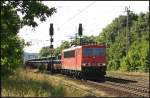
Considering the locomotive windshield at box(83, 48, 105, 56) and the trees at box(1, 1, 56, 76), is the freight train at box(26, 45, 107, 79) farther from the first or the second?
the trees at box(1, 1, 56, 76)

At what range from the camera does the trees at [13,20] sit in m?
19.0

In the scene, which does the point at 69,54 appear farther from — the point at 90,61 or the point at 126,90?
the point at 126,90

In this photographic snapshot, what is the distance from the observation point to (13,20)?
1931 centimetres

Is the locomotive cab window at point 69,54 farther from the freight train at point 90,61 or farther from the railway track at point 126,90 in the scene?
the railway track at point 126,90

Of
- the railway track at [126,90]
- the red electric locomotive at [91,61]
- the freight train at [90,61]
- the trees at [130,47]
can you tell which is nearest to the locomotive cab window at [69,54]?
the freight train at [90,61]

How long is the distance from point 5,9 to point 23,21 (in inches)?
136

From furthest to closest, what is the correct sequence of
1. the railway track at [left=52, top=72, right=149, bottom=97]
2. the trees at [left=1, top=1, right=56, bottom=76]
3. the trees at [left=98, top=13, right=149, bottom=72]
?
the trees at [left=98, top=13, right=149, bottom=72], the railway track at [left=52, top=72, right=149, bottom=97], the trees at [left=1, top=1, right=56, bottom=76]

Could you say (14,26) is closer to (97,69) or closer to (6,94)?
(6,94)

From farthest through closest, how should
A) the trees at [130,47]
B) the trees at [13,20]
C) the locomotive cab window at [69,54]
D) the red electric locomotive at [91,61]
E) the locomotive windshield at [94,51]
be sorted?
the trees at [130,47] < the locomotive cab window at [69,54] < the locomotive windshield at [94,51] < the red electric locomotive at [91,61] < the trees at [13,20]

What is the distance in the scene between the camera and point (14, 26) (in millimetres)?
19891

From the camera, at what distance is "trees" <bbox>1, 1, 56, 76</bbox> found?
749 inches

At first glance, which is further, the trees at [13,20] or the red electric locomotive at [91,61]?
the red electric locomotive at [91,61]

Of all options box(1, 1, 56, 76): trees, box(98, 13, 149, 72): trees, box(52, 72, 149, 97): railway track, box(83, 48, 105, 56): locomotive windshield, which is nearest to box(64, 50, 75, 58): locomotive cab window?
box(83, 48, 105, 56): locomotive windshield

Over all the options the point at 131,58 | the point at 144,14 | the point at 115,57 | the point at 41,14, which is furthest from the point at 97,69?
the point at 144,14
